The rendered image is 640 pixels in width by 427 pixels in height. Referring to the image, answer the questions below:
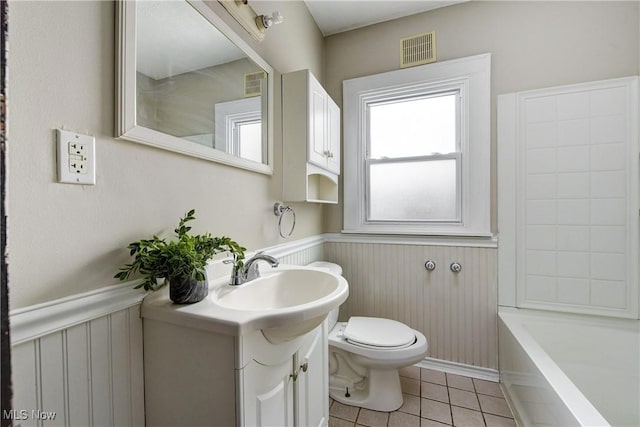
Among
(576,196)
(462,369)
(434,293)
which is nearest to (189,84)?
(434,293)

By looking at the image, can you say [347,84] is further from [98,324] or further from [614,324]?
[614,324]

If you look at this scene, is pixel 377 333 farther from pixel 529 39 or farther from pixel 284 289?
pixel 529 39

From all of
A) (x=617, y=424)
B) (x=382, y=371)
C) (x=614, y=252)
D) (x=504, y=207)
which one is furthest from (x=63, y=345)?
(x=614, y=252)

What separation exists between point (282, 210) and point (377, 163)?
955mm

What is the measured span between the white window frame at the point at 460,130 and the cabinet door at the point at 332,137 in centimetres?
26

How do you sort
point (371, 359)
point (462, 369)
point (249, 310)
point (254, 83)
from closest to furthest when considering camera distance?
point (249, 310) → point (254, 83) → point (371, 359) → point (462, 369)

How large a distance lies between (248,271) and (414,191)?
1430 millimetres

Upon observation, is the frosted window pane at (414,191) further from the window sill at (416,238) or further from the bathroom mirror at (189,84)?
the bathroom mirror at (189,84)

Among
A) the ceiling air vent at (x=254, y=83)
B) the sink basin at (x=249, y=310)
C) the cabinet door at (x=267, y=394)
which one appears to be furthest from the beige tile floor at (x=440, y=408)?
the ceiling air vent at (x=254, y=83)

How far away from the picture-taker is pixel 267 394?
2.65ft

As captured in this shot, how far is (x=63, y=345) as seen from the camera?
0.64 meters

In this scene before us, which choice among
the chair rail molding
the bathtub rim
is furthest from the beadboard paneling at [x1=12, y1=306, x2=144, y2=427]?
the bathtub rim

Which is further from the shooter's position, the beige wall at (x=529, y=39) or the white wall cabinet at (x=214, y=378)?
the beige wall at (x=529, y=39)

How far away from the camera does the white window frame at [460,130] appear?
5.98ft
